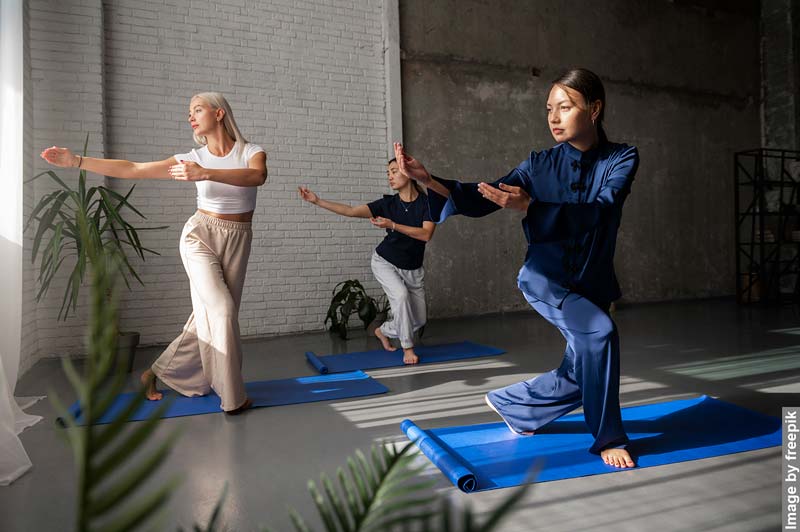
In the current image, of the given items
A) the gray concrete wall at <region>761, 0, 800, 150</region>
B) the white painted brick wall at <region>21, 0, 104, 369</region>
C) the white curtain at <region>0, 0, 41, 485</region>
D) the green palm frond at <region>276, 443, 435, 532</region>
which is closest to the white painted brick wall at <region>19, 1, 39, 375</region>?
the white painted brick wall at <region>21, 0, 104, 369</region>

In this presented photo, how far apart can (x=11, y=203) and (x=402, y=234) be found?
2795 mm

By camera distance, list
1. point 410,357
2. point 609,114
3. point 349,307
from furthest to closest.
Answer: point 609,114 < point 349,307 < point 410,357

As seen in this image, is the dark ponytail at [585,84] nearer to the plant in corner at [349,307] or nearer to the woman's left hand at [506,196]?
the woman's left hand at [506,196]

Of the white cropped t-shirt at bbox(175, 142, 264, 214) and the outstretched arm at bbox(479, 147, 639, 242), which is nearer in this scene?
the outstretched arm at bbox(479, 147, 639, 242)

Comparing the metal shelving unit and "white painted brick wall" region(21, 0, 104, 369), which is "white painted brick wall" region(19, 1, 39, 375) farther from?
the metal shelving unit

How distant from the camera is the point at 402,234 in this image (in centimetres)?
511

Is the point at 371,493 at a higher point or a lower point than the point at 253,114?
lower

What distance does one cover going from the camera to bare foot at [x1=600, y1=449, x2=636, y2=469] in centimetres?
241

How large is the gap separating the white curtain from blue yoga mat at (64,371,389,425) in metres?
0.41

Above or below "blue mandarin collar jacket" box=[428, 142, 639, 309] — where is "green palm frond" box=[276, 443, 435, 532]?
below

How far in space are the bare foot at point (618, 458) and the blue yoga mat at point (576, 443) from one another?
0.04 m

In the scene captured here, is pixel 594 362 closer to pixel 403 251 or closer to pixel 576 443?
pixel 576 443

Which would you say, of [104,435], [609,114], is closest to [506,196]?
[104,435]

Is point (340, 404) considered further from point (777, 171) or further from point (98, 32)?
point (777, 171)
